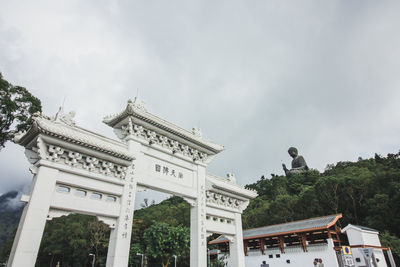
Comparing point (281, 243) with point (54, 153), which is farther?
point (281, 243)

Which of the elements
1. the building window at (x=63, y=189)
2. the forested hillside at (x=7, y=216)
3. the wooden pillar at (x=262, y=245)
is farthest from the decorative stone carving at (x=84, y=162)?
the forested hillside at (x=7, y=216)

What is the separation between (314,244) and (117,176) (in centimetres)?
1358

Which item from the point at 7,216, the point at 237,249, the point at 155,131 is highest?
the point at 7,216

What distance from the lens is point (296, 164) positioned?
2498 inches

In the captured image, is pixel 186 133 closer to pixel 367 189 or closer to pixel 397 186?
pixel 397 186

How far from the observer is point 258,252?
60.2 ft

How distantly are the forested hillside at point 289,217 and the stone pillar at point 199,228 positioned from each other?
41.5 feet

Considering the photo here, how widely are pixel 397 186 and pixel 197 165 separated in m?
18.2

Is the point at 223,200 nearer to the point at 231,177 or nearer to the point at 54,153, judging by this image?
the point at 231,177

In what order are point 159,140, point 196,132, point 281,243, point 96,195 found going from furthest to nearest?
Result: point 281,243 < point 196,132 < point 159,140 < point 96,195

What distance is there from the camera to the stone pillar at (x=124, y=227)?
7230mm

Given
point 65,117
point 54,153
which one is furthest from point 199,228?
point 65,117

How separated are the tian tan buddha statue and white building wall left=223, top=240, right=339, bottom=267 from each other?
45.4 m

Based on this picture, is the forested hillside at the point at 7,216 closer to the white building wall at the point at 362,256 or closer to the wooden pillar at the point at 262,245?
the wooden pillar at the point at 262,245
